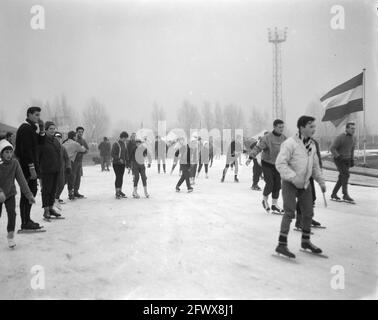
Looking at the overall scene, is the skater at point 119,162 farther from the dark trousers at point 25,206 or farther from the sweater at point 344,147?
the sweater at point 344,147

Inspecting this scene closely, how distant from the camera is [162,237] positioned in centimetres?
586

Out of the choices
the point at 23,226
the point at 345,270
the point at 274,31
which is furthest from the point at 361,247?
the point at 274,31

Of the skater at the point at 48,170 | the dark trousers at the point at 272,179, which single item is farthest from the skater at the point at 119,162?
the dark trousers at the point at 272,179

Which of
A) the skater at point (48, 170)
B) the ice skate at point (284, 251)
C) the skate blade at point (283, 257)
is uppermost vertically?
the skater at point (48, 170)

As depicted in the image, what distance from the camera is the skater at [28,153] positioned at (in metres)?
6.11

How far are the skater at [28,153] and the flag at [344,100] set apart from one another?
1061cm

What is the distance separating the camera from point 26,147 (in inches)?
242

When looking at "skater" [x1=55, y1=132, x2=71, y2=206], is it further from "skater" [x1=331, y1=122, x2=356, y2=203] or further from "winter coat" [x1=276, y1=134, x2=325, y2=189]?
"skater" [x1=331, y1=122, x2=356, y2=203]

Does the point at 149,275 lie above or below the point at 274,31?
below

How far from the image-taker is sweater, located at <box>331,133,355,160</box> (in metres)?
9.29

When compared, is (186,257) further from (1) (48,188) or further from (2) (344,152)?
A: (2) (344,152)

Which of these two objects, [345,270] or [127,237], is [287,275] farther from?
[127,237]

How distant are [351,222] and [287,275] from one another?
331 cm

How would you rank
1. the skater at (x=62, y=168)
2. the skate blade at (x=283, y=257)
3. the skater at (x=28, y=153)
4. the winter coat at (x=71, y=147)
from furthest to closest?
the winter coat at (x=71, y=147), the skater at (x=62, y=168), the skater at (x=28, y=153), the skate blade at (x=283, y=257)
